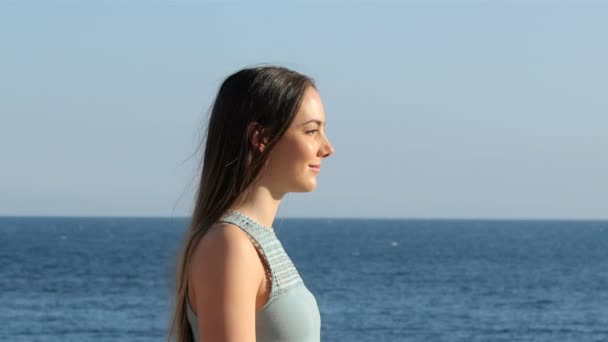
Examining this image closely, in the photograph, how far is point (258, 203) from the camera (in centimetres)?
295

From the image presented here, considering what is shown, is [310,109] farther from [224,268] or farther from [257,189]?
[224,268]

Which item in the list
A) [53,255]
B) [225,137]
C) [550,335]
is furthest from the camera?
[53,255]

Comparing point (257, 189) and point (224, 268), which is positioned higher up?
point (257, 189)

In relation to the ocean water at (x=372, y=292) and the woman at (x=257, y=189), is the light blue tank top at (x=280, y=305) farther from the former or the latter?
the ocean water at (x=372, y=292)

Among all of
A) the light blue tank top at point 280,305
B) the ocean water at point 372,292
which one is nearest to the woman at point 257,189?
the light blue tank top at point 280,305

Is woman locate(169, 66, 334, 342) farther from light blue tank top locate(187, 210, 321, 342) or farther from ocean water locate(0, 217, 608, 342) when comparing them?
ocean water locate(0, 217, 608, 342)

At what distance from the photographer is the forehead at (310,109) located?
2.90 meters

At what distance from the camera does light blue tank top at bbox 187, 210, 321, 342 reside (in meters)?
2.83

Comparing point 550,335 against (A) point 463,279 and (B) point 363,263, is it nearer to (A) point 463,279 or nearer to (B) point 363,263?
(A) point 463,279

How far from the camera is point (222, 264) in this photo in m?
2.71

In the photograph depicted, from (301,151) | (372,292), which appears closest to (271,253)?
(301,151)

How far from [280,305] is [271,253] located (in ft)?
0.41

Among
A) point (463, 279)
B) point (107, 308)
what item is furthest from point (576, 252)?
point (107, 308)

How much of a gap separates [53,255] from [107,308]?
4580 cm
